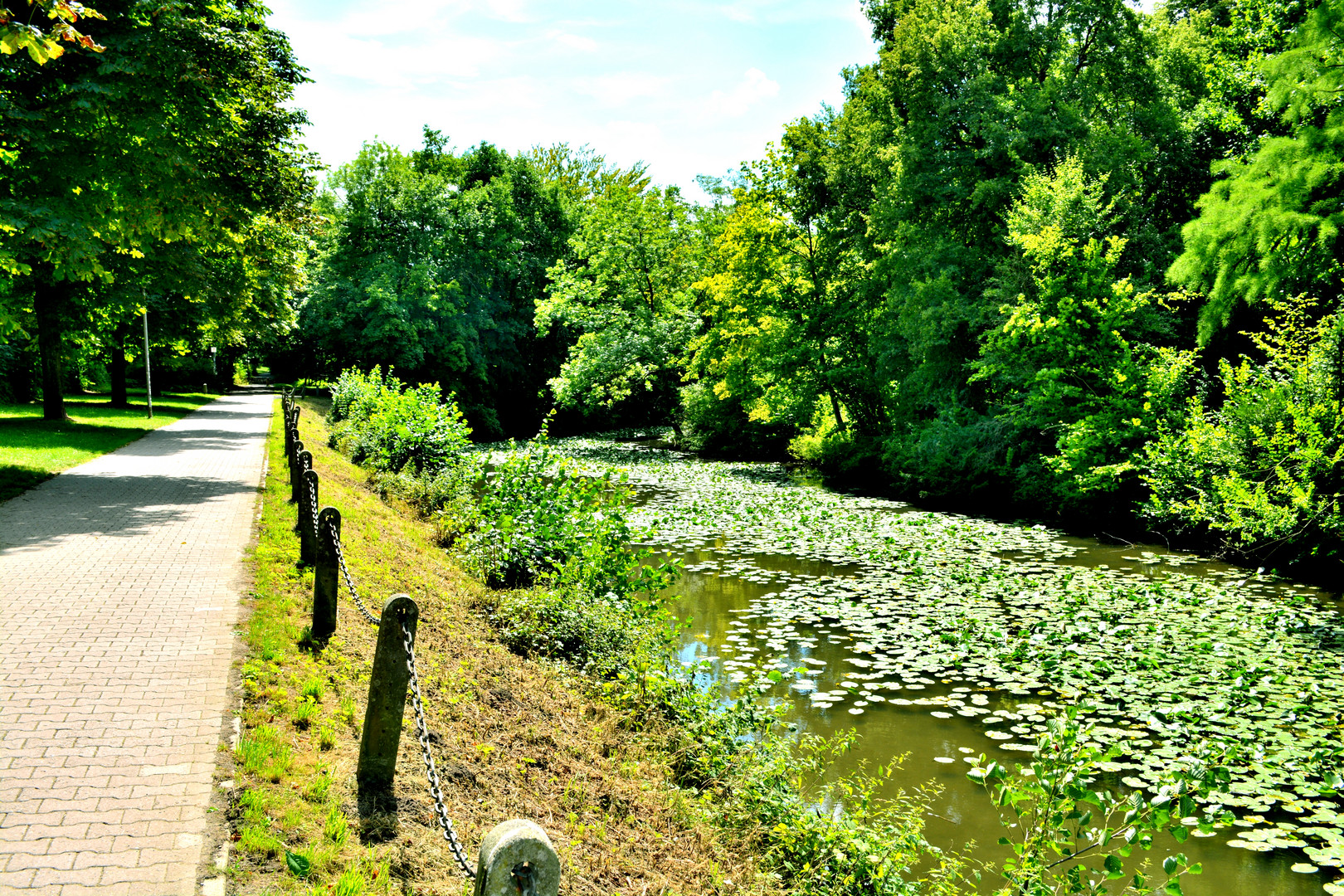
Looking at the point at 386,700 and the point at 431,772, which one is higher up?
the point at 431,772

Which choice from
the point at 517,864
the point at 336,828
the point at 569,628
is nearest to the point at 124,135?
the point at 569,628

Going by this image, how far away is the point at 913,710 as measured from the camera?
7.72 m

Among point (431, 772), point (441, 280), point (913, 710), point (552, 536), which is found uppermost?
point (441, 280)

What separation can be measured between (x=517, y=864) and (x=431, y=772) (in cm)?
100

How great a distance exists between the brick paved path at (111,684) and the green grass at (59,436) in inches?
108

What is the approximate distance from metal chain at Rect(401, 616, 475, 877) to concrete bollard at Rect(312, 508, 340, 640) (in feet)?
7.60

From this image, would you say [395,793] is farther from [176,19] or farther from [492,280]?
[492,280]

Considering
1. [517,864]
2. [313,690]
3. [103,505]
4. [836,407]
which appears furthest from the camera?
[836,407]

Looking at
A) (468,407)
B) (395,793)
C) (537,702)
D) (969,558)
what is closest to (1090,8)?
(969,558)

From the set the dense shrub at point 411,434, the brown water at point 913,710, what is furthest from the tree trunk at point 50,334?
the brown water at point 913,710

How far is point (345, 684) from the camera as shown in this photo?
20.2ft

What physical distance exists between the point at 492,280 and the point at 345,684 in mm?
39597

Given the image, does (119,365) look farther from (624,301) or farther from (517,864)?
(517,864)

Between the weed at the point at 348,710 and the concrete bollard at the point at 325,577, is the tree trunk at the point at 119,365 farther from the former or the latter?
the weed at the point at 348,710
